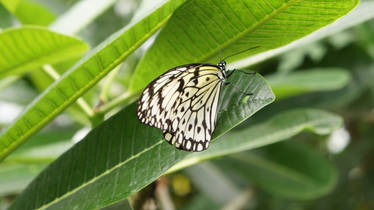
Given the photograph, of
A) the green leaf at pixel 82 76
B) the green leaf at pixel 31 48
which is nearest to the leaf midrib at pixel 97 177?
the green leaf at pixel 82 76

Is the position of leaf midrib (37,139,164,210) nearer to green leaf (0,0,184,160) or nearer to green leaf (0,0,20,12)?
green leaf (0,0,184,160)

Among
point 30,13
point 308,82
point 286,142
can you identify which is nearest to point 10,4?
point 30,13

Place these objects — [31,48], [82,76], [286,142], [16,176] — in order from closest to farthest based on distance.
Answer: [82,76] → [31,48] → [16,176] → [286,142]

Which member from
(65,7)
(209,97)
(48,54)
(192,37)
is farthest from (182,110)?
(65,7)

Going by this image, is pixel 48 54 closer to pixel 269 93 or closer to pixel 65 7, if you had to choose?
pixel 269 93

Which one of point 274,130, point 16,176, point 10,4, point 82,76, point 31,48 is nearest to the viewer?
point 82,76

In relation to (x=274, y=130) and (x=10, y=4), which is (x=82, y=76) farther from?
(x=10, y=4)

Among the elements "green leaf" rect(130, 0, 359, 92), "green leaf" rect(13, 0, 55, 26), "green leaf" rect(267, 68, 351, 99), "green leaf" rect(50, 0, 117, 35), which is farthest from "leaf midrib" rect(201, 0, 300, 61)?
"green leaf" rect(13, 0, 55, 26)
